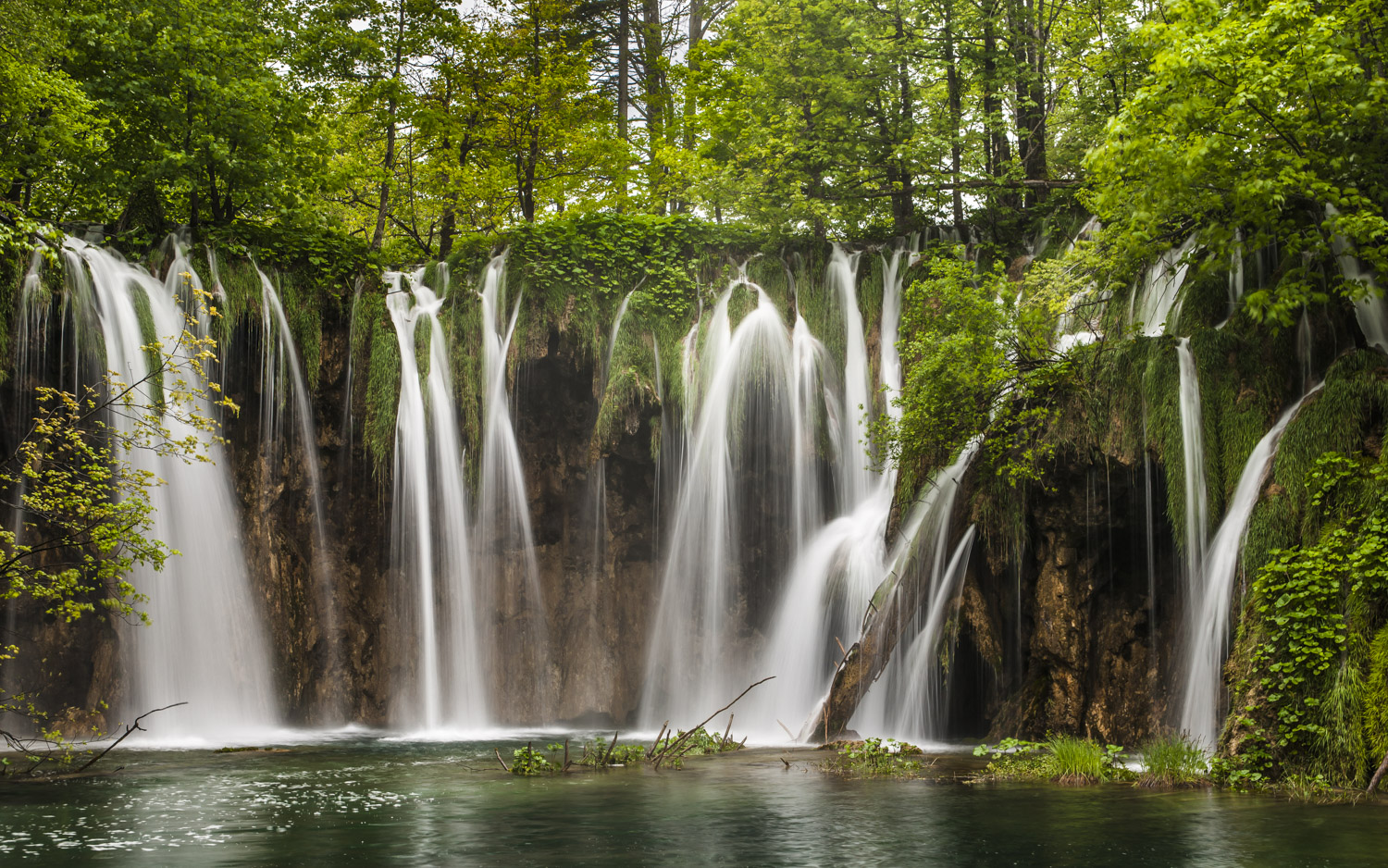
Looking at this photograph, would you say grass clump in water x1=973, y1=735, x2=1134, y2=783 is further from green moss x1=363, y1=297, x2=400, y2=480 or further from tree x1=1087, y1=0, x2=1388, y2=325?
green moss x1=363, y1=297, x2=400, y2=480

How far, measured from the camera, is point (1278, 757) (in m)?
9.55

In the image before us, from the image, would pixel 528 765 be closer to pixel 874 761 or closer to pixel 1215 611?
pixel 874 761

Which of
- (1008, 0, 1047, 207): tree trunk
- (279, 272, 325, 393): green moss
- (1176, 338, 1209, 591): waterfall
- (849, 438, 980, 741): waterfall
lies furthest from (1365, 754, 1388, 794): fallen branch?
(279, 272, 325, 393): green moss

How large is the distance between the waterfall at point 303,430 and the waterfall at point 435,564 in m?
1.26

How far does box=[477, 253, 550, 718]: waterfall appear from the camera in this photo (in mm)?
19609

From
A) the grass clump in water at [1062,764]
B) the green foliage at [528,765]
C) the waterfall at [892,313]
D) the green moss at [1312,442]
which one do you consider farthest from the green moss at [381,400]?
the green moss at [1312,442]

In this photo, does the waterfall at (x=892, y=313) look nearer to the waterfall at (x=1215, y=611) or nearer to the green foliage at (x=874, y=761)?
the waterfall at (x=1215, y=611)

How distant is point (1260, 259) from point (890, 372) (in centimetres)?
686

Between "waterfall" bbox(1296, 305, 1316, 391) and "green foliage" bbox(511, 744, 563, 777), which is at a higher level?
"waterfall" bbox(1296, 305, 1316, 391)

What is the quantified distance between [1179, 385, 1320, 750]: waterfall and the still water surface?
207 cm

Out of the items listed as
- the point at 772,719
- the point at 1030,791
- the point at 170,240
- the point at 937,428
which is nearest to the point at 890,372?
the point at 937,428

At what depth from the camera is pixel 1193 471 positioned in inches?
489

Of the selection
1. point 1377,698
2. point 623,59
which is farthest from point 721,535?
point 623,59

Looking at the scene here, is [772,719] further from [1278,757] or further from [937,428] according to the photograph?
[1278,757]
